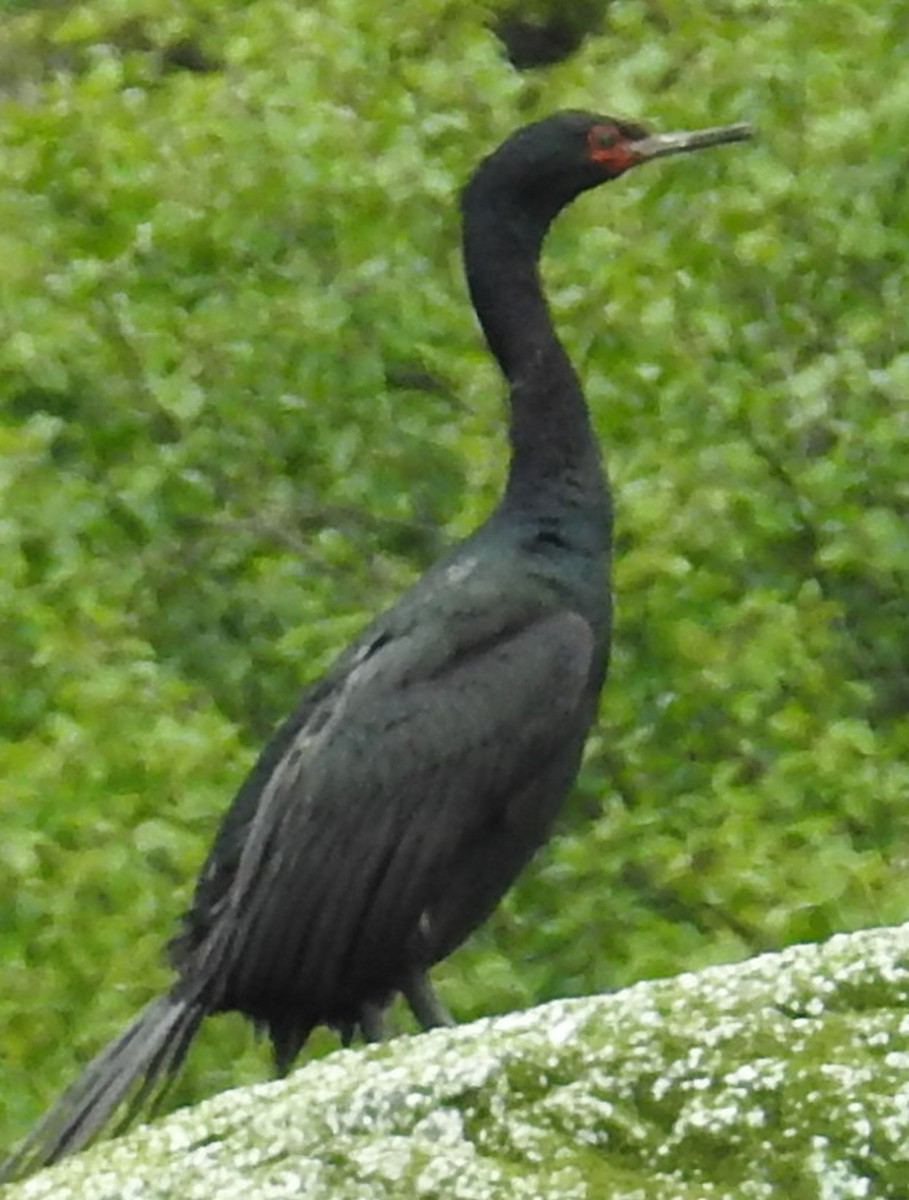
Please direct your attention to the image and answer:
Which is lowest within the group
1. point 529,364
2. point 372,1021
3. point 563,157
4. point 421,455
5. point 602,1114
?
point 421,455

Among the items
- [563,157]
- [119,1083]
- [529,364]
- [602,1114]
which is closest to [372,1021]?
[119,1083]

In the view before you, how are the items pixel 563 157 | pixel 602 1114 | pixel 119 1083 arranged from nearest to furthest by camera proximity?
1. pixel 602 1114
2. pixel 119 1083
3. pixel 563 157

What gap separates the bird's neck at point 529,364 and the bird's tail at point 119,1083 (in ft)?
4.09

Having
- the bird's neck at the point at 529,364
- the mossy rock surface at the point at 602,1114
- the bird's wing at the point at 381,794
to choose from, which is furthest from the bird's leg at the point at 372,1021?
the mossy rock surface at the point at 602,1114

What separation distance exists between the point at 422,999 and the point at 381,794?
1.43 feet

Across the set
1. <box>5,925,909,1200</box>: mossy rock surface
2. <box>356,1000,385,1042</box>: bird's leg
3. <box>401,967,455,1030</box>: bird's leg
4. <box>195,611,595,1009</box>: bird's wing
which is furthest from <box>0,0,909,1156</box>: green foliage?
<box>5,925,909,1200</box>: mossy rock surface

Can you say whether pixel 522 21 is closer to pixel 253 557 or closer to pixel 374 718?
pixel 253 557

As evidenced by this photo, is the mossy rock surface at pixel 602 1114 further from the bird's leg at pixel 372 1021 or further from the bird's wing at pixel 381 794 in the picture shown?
the bird's leg at pixel 372 1021

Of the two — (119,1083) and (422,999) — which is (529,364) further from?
(119,1083)

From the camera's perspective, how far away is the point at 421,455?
7.88 metres

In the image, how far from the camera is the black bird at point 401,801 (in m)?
5.07

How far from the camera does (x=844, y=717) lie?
6594 millimetres

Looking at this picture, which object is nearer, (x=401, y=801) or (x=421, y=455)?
(x=401, y=801)

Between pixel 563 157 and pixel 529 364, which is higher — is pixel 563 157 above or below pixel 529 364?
above
